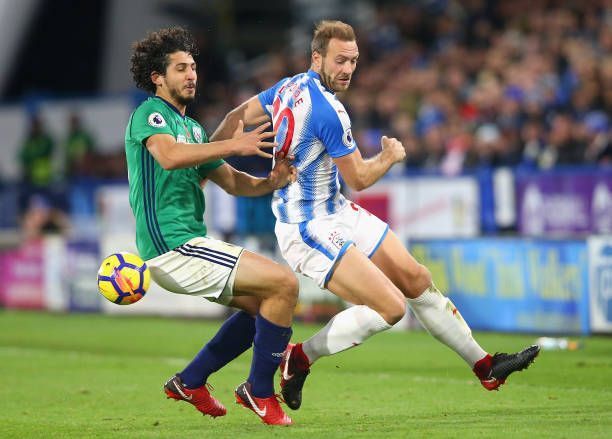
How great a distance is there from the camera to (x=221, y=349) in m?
7.42

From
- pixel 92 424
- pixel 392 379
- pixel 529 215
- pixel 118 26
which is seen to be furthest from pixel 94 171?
pixel 92 424

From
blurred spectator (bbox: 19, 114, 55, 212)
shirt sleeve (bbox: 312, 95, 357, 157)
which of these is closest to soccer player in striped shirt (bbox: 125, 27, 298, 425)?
shirt sleeve (bbox: 312, 95, 357, 157)

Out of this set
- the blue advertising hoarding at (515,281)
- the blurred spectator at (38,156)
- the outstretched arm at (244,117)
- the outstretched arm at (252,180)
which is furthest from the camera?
the blurred spectator at (38,156)

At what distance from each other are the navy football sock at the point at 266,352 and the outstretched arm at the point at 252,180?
830mm

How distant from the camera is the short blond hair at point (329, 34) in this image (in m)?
7.33

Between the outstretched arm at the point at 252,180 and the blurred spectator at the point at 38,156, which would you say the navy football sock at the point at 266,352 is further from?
the blurred spectator at the point at 38,156

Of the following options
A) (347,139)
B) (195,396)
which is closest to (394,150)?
(347,139)

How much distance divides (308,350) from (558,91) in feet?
36.6

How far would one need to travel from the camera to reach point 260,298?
23.7 feet

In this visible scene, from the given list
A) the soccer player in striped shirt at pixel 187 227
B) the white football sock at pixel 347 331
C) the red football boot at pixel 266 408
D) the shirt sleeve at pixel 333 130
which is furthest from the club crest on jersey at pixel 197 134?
the red football boot at pixel 266 408

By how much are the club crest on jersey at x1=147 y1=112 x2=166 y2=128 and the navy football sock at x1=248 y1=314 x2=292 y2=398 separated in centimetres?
127

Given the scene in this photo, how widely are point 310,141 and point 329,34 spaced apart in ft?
2.17

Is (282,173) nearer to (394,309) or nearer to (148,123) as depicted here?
(148,123)

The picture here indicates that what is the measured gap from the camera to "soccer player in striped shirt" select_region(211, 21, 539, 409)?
7.16 metres
